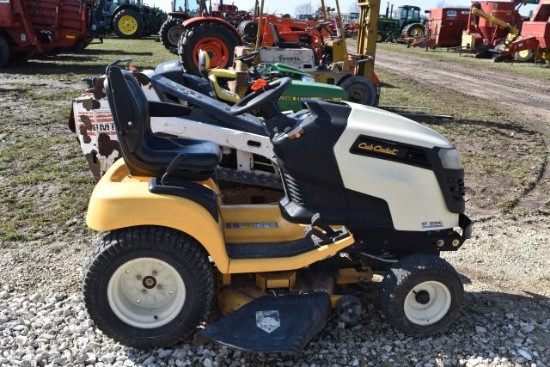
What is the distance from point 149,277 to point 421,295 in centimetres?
147

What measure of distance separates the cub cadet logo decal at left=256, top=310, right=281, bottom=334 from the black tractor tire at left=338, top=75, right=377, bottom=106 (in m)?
6.53

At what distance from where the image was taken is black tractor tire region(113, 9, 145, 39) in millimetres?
23141

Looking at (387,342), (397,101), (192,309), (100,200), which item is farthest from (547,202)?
(397,101)

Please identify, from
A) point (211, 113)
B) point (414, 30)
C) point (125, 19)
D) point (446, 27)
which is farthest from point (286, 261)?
point (414, 30)

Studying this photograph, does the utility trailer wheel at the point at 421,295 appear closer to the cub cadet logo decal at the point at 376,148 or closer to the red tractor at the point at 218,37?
the cub cadet logo decal at the point at 376,148

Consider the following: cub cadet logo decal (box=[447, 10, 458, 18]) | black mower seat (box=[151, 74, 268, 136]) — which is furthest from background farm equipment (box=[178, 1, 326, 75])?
cub cadet logo decal (box=[447, 10, 458, 18])

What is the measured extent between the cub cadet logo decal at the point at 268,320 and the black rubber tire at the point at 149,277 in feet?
0.91

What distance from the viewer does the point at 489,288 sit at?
11.7 feet

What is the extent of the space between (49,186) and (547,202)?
4739 millimetres

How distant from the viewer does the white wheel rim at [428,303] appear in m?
2.99

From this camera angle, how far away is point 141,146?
2857mm

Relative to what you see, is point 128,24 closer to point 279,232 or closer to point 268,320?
point 279,232

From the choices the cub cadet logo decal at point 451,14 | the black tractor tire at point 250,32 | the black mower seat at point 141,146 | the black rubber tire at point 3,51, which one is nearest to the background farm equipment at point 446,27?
the cub cadet logo decal at point 451,14

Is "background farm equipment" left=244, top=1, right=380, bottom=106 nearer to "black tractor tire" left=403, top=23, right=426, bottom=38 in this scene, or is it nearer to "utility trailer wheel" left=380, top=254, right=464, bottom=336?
"utility trailer wheel" left=380, top=254, right=464, bottom=336
